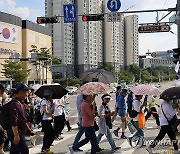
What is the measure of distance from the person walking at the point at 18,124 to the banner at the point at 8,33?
201 feet

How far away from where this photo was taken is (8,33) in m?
66.6

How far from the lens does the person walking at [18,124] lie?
5.65m

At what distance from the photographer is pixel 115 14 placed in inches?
619

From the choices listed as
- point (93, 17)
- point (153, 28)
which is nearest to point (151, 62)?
point (153, 28)

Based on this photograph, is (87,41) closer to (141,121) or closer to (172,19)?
(172,19)

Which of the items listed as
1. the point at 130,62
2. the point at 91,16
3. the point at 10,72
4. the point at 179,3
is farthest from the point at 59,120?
the point at 130,62

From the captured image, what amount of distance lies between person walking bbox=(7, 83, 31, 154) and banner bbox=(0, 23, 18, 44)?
2408 inches

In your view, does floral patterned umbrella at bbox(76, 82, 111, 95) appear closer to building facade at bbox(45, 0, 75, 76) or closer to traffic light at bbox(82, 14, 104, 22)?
traffic light at bbox(82, 14, 104, 22)

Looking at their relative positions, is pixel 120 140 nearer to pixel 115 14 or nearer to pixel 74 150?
pixel 74 150

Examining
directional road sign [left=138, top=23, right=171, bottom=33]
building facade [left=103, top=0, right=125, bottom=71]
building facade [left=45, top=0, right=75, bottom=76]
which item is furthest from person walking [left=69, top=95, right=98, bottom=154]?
building facade [left=103, top=0, right=125, bottom=71]

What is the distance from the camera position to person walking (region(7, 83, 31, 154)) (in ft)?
18.5

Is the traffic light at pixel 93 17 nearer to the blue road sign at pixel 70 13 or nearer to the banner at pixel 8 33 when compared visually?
the blue road sign at pixel 70 13

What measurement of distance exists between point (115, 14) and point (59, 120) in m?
7.23

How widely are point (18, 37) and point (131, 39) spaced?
67835mm
